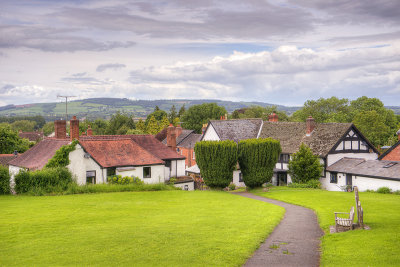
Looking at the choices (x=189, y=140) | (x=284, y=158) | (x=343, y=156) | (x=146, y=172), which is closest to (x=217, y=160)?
(x=146, y=172)

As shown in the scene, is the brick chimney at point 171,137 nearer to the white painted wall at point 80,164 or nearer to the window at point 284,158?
the white painted wall at point 80,164

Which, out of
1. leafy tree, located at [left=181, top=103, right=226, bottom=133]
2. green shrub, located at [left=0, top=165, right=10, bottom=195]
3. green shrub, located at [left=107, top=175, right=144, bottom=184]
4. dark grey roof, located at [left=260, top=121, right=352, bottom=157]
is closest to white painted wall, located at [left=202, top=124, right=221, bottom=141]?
dark grey roof, located at [left=260, top=121, right=352, bottom=157]

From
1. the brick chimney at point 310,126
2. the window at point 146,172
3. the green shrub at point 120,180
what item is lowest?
the green shrub at point 120,180

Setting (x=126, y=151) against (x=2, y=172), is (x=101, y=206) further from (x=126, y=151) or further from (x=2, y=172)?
(x=126, y=151)

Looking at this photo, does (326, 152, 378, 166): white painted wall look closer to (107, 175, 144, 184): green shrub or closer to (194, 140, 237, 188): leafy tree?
(194, 140, 237, 188): leafy tree

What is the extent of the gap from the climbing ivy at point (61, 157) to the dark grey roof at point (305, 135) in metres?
28.3

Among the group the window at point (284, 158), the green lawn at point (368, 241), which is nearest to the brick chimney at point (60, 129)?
the window at point (284, 158)

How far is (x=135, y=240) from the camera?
1557 centimetres

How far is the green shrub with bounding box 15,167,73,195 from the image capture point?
103 feet

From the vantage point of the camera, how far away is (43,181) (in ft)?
106

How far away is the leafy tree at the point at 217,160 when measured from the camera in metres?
40.3

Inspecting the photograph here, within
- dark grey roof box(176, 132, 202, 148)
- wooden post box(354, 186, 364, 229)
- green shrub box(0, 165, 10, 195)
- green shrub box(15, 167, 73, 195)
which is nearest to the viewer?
wooden post box(354, 186, 364, 229)

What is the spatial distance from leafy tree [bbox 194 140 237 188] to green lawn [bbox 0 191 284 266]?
12.4m

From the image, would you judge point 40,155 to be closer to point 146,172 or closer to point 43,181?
point 43,181
